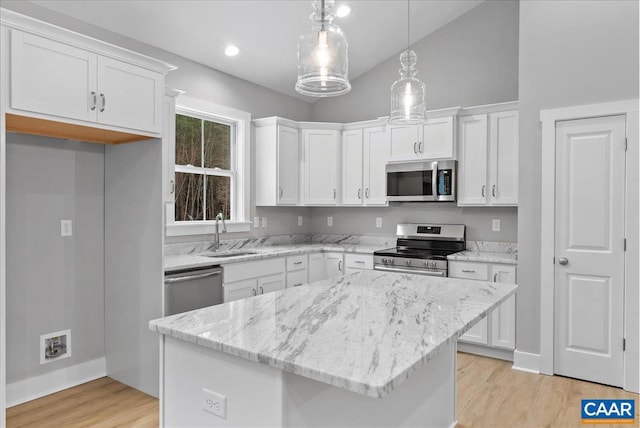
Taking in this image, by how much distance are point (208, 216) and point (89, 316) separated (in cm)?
151

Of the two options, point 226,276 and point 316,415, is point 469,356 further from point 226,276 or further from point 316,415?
point 316,415

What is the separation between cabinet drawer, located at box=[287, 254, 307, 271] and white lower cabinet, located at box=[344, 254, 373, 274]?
Result: 1.49 ft

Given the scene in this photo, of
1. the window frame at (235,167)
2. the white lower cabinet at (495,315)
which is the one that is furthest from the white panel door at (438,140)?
the window frame at (235,167)

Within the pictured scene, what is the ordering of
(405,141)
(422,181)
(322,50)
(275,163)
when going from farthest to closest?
(275,163) < (405,141) < (422,181) < (322,50)

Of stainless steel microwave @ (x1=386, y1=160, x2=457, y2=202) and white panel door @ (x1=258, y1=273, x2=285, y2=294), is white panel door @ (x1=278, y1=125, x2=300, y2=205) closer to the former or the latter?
white panel door @ (x1=258, y1=273, x2=285, y2=294)

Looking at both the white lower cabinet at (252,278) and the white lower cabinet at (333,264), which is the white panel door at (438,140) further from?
the white lower cabinet at (252,278)

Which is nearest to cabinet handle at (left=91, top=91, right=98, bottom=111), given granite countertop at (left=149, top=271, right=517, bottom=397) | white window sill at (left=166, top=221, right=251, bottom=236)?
white window sill at (left=166, top=221, right=251, bottom=236)

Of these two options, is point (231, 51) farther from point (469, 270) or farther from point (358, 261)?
point (469, 270)

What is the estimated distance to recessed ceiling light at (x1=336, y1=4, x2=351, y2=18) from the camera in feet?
13.3

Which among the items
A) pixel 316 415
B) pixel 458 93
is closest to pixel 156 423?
pixel 316 415

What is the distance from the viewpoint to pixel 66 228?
10.4 feet

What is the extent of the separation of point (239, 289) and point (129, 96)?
179cm

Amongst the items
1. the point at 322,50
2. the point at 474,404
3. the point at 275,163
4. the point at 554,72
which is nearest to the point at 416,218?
the point at 275,163

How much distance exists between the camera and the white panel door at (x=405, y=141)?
4504 millimetres
